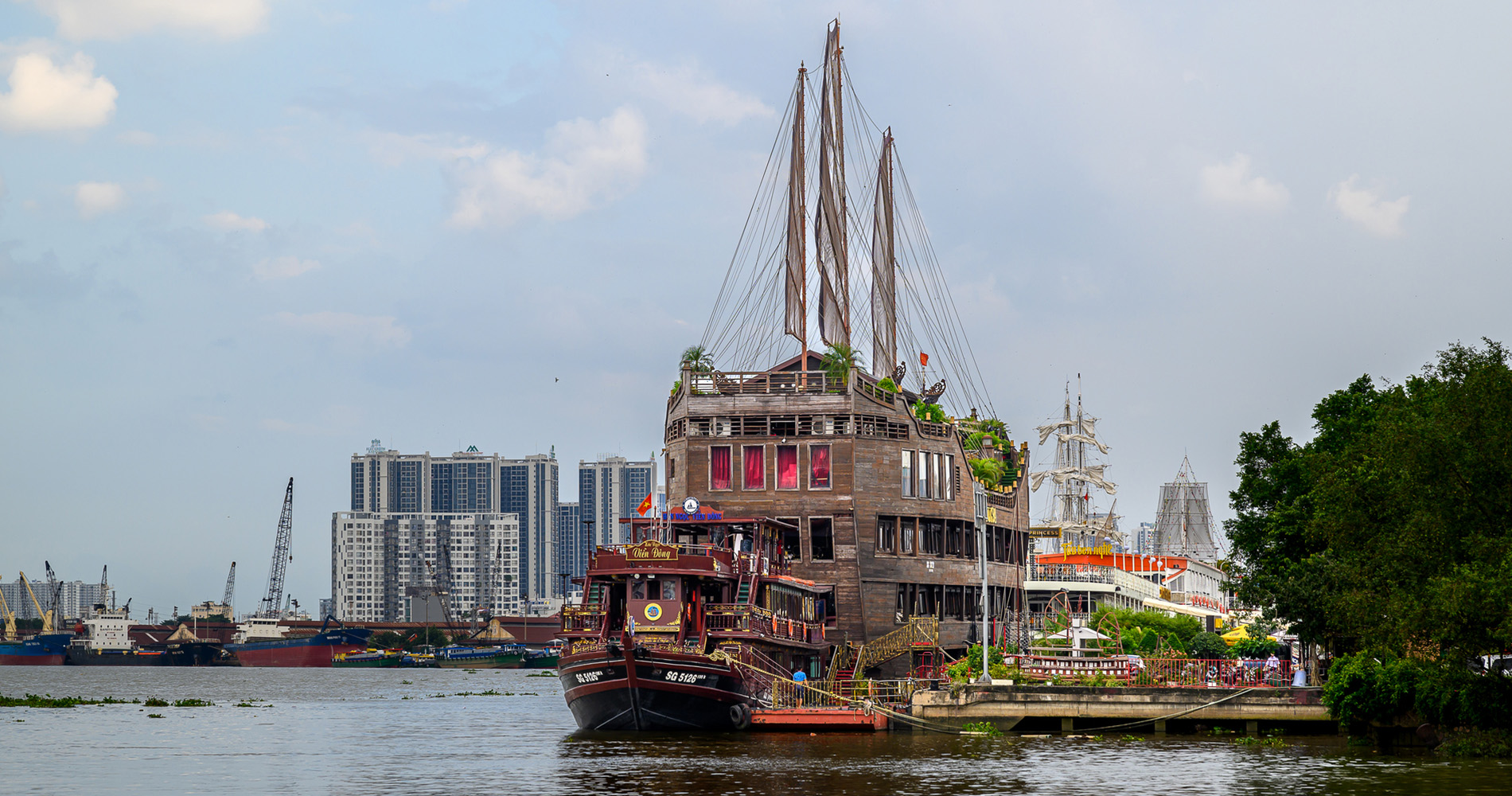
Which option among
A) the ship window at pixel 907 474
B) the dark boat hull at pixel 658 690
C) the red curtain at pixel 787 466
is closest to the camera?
the dark boat hull at pixel 658 690

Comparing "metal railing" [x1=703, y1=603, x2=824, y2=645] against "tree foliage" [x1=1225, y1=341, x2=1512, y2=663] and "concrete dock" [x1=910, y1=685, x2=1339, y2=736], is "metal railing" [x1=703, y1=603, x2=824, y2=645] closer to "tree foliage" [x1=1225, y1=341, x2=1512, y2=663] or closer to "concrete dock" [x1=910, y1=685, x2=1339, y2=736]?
"concrete dock" [x1=910, y1=685, x2=1339, y2=736]

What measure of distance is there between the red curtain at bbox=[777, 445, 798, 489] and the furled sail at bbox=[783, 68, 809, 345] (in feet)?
37.4

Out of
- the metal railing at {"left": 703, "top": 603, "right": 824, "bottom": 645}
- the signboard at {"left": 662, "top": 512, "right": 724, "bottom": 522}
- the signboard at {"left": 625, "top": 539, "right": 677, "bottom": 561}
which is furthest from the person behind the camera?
the signboard at {"left": 662, "top": 512, "right": 724, "bottom": 522}

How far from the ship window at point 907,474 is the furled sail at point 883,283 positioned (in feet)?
61.8

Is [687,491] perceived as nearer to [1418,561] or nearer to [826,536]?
[826,536]

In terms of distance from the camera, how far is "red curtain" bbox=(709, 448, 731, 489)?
83375mm

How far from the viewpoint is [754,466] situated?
274ft

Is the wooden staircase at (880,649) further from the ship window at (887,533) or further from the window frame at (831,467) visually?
the window frame at (831,467)

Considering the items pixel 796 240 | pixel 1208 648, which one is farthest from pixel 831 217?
pixel 1208 648

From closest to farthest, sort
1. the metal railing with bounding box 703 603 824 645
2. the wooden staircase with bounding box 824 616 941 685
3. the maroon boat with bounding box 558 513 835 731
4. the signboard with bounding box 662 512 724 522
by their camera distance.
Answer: the maroon boat with bounding box 558 513 835 731 → the metal railing with bounding box 703 603 824 645 → the signboard with bounding box 662 512 724 522 → the wooden staircase with bounding box 824 616 941 685

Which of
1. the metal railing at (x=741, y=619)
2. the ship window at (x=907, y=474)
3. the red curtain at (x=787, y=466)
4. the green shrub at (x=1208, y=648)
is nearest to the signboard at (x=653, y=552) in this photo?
the metal railing at (x=741, y=619)

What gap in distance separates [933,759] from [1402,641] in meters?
14.7

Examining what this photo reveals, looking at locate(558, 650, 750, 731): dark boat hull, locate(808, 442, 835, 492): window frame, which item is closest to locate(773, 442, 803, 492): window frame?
locate(808, 442, 835, 492): window frame

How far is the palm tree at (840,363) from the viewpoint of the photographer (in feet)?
277
